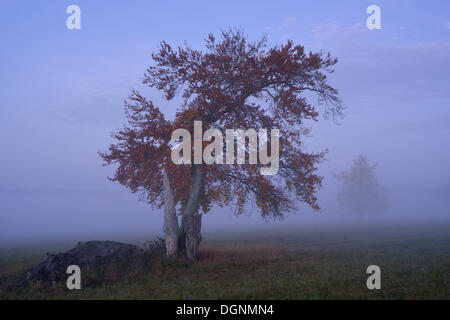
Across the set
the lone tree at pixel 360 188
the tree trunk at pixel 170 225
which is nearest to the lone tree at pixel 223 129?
the tree trunk at pixel 170 225

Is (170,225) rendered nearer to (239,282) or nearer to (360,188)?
(239,282)

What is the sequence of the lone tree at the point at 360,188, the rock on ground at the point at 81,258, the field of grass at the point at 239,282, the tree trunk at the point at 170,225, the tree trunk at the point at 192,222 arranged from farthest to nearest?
1. the lone tree at the point at 360,188
2. the tree trunk at the point at 192,222
3. the tree trunk at the point at 170,225
4. the rock on ground at the point at 81,258
5. the field of grass at the point at 239,282

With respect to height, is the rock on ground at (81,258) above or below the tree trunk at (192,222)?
below

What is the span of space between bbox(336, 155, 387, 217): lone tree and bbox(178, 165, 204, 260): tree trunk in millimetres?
74037

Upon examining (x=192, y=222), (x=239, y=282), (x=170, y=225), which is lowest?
(x=239, y=282)

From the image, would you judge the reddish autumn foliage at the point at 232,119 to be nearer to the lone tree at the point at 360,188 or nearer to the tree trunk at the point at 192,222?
the tree trunk at the point at 192,222

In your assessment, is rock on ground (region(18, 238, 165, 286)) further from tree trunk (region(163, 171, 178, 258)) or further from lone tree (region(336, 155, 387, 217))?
lone tree (region(336, 155, 387, 217))

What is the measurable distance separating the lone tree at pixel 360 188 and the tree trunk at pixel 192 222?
74037 millimetres

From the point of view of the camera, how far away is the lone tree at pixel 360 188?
270 ft

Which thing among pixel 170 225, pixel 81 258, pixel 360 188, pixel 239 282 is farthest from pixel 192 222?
pixel 360 188

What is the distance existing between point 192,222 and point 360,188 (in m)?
75.1

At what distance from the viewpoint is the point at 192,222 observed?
15.9 meters

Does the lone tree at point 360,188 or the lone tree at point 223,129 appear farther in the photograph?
the lone tree at point 360,188
